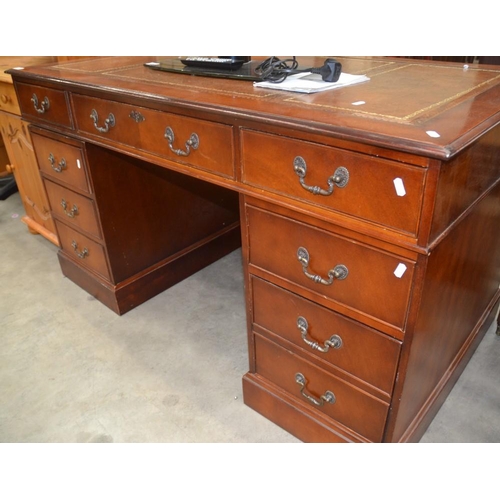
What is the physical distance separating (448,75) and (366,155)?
2.01 ft

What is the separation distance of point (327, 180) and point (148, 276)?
1230mm

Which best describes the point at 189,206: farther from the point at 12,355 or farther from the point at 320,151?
the point at 320,151

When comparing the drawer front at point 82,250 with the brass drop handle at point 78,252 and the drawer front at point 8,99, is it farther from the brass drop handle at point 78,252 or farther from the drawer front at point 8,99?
the drawer front at point 8,99

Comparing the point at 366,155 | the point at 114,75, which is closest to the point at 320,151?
the point at 366,155

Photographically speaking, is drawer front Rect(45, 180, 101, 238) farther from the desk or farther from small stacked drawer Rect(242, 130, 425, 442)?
small stacked drawer Rect(242, 130, 425, 442)

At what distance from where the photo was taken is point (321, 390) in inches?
49.0

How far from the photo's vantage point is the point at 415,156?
0.79m

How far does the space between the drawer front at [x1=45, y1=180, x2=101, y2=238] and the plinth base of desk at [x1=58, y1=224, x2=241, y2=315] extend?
220mm

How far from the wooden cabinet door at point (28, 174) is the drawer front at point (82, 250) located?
0.51ft

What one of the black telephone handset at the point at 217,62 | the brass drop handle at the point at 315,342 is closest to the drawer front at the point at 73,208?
the black telephone handset at the point at 217,62

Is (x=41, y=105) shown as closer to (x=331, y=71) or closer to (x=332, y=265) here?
(x=331, y=71)

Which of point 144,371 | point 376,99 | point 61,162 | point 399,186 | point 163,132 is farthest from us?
point 61,162

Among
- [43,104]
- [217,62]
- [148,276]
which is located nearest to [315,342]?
[217,62]

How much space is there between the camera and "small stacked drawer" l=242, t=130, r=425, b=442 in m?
0.89
